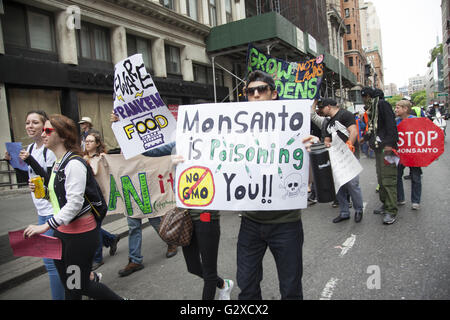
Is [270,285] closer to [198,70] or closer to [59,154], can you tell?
[59,154]

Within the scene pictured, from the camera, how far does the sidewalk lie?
407 centimetres

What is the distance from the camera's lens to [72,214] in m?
2.34

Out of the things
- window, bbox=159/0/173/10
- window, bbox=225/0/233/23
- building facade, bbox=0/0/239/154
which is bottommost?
building facade, bbox=0/0/239/154

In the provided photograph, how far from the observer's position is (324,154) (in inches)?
81.9

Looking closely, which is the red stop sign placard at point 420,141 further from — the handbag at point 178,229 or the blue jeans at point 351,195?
the handbag at point 178,229

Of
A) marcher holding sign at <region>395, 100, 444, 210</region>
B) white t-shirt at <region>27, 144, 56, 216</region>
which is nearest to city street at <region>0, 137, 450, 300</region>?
marcher holding sign at <region>395, 100, 444, 210</region>

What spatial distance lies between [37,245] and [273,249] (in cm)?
178

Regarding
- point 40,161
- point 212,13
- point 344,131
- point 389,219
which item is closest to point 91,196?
point 40,161

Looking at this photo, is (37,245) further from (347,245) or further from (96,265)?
(347,245)

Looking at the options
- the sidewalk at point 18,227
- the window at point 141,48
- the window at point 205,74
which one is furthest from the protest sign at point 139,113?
the window at point 205,74

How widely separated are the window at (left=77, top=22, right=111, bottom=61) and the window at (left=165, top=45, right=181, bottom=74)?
12.0 feet

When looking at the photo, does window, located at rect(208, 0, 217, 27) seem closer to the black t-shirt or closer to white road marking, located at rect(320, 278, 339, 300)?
the black t-shirt

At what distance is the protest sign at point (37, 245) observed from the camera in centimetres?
235
